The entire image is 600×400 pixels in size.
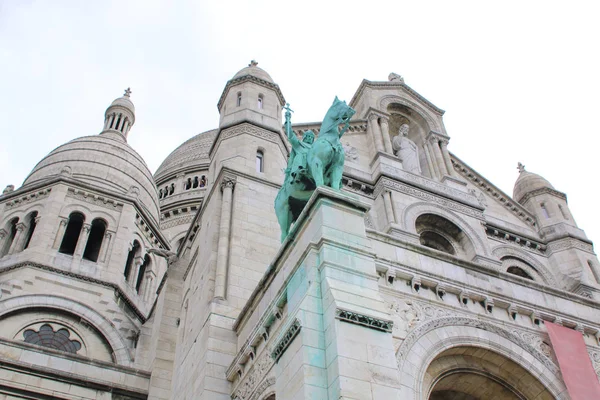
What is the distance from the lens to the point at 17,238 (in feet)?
91.3

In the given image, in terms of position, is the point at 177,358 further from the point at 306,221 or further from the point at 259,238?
the point at 306,221

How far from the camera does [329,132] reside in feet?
47.7

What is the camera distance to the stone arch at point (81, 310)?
24594 mm

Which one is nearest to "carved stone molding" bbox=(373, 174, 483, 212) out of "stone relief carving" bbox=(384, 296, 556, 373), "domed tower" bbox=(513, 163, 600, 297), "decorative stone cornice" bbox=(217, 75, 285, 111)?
"domed tower" bbox=(513, 163, 600, 297)

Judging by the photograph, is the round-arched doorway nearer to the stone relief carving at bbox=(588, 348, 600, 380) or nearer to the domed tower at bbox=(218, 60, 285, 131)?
the stone relief carving at bbox=(588, 348, 600, 380)

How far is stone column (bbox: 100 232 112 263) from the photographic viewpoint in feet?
91.4

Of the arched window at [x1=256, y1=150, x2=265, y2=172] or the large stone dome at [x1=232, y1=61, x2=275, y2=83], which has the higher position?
the large stone dome at [x1=232, y1=61, x2=275, y2=83]

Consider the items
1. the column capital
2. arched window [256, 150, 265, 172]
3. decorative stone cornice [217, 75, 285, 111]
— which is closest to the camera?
the column capital

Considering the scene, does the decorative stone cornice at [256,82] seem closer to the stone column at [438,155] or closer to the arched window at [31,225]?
the stone column at [438,155]

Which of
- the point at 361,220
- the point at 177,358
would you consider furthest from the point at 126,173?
the point at 361,220

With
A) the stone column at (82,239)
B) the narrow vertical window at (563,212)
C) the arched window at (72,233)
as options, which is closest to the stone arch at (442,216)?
the narrow vertical window at (563,212)

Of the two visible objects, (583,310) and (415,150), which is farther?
(415,150)

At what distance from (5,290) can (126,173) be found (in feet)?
32.0

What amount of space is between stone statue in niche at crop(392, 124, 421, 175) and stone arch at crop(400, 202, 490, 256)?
2.04 meters
